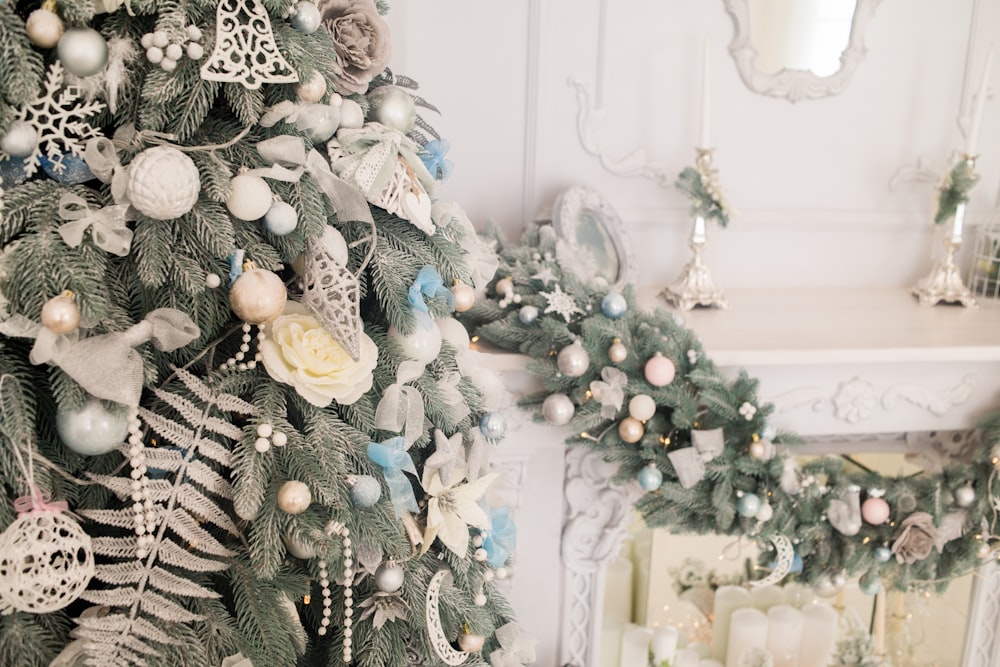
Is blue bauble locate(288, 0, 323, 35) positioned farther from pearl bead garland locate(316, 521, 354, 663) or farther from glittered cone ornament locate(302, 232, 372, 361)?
pearl bead garland locate(316, 521, 354, 663)

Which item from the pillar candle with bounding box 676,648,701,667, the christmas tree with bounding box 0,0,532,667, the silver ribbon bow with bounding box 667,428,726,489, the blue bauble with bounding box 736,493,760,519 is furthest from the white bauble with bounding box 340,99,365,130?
the pillar candle with bounding box 676,648,701,667

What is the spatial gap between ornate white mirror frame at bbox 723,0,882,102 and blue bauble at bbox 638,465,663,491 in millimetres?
829

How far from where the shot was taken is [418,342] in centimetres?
74

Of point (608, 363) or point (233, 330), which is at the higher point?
point (233, 330)

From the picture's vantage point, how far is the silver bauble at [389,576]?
0.73 metres

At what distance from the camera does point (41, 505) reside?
0.57 m

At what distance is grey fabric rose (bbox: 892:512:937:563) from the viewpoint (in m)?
1.28

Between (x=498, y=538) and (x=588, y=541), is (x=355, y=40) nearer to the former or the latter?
(x=498, y=538)

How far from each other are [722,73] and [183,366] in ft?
4.12

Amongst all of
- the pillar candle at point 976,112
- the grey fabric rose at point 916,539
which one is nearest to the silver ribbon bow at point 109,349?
the grey fabric rose at point 916,539

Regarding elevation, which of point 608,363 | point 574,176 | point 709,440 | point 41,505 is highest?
point 574,176

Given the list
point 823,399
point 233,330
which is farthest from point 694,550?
point 233,330

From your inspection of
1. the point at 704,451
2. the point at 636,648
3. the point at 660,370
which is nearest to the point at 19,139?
the point at 660,370

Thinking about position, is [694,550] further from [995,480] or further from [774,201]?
[774,201]
